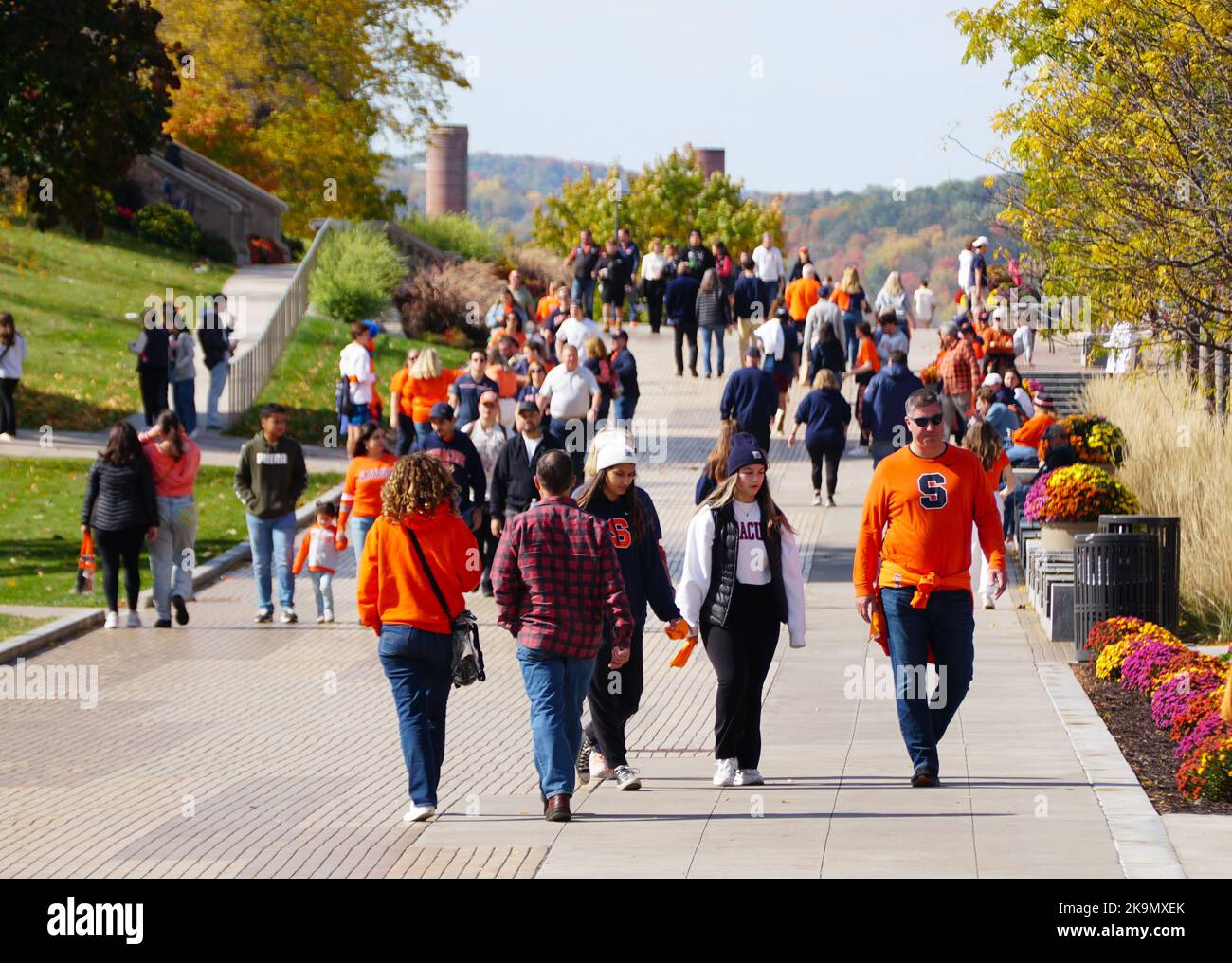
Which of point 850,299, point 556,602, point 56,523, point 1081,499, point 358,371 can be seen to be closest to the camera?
point 556,602

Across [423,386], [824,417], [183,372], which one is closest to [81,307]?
[183,372]

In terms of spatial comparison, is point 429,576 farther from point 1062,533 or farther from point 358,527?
point 1062,533

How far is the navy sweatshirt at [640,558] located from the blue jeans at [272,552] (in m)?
6.71

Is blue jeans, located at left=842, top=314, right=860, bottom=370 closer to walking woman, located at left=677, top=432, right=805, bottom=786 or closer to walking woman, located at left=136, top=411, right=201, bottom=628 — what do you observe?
walking woman, located at left=136, top=411, right=201, bottom=628

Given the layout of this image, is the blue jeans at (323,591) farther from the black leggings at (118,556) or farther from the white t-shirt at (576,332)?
the white t-shirt at (576,332)

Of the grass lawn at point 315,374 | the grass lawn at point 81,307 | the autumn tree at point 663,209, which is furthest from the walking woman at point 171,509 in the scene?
the autumn tree at point 663,209

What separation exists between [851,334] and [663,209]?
40478 millimetres

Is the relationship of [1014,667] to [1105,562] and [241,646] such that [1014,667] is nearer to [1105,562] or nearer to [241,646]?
[1105,562]

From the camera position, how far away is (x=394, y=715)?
39.9 ft

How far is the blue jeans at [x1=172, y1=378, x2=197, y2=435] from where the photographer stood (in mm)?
25375

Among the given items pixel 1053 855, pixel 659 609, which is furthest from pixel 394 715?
pixel 1053 855

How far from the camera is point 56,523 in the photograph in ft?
67.5

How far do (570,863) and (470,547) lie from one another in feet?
5.55

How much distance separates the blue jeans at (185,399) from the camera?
2538 cm
